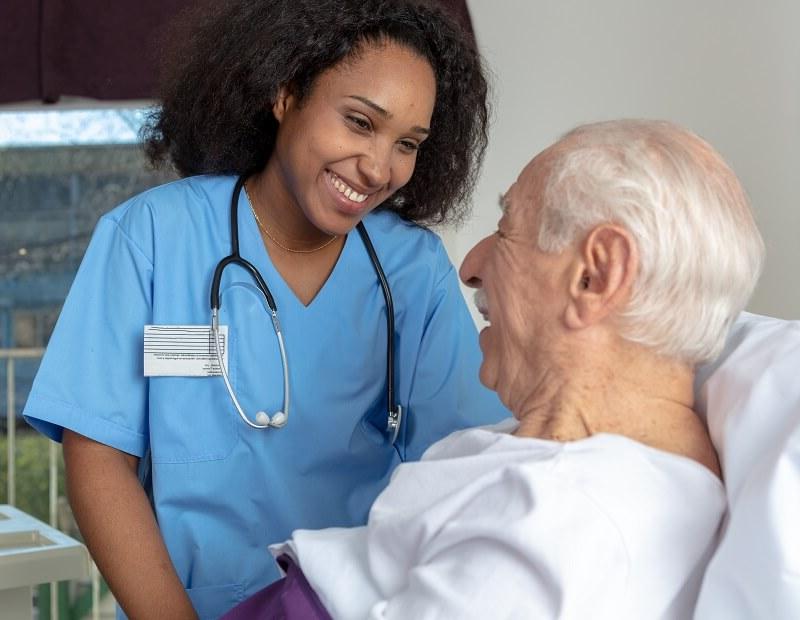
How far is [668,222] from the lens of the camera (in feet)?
3.07

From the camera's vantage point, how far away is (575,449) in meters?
0.90

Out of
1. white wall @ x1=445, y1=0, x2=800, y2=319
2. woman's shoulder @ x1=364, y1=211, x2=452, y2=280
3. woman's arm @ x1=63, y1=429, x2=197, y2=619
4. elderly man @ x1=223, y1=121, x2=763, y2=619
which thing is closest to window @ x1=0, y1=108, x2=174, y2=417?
white wall @ x1=445, y1=0, x2=800, y2=319

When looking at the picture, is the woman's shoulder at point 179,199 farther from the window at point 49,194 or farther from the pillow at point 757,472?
the window at point 49,194

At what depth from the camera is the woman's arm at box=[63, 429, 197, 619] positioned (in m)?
1.24

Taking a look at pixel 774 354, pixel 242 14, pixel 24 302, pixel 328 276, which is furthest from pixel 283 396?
pixel 24 302

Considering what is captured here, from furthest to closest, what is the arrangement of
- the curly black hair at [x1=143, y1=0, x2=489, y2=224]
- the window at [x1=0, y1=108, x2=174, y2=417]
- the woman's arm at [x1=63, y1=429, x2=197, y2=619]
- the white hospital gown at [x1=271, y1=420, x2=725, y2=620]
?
the window at [x1=0, y1=108, x2=174, y2=417] < the curly black hair at [x1=143, y1=0, x2=489, y2=224] < the woman's arm at [x1=63, y1=429, x2=197, y2=619] < the white hospital gown at [x1=271, y1=420, x2=725, y2=620]

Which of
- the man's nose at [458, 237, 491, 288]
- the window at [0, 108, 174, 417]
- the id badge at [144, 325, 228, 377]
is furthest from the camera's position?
the window at [0, 108, 174, 417]

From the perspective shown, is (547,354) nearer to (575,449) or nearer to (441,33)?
(575,449)

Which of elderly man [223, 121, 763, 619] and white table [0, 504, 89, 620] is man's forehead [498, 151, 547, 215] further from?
white table [0, 504, 89, 620]

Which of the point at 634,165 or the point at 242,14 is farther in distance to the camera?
the point at 242,14

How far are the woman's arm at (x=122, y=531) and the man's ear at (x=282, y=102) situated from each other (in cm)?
51

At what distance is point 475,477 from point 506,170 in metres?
2.13

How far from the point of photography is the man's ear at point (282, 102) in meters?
1.49

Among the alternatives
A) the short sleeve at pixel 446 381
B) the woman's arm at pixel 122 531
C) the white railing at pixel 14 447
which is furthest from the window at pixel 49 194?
the woman's arm at pixel 122 531
